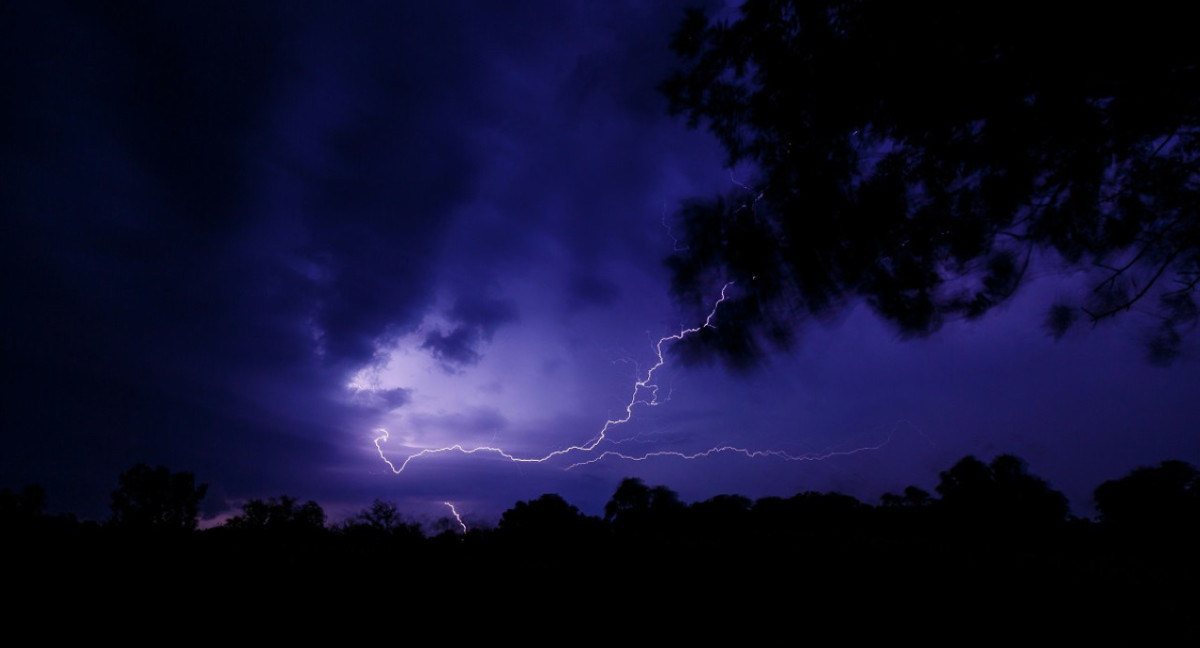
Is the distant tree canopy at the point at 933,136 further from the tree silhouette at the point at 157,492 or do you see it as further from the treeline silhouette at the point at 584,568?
the tree silhouette at the point at 157,492

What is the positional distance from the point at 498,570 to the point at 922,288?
14.8 ft

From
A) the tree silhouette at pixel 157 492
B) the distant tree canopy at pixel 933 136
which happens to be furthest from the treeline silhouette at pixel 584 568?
the tree silhouette at pixel 157 492

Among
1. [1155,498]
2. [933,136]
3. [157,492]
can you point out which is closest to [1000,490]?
[1155,498]

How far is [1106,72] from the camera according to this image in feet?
9.14

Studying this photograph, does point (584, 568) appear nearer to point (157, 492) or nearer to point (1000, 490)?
point (1000, 490)

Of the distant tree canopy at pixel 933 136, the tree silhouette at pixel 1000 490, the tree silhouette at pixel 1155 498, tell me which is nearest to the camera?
the distant tree canopy at pixel 933 136

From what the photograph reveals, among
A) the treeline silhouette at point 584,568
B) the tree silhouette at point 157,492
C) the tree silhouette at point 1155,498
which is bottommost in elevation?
the treeline silhouette at point 584,568

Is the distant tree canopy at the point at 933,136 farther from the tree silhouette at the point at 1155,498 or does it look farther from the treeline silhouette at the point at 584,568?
the tree silhouette at the point at 1155,498

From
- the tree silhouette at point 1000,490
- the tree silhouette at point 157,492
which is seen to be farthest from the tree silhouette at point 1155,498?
the tree silhouette at point 157,492

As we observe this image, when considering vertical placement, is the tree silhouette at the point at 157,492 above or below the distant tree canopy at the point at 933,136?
above

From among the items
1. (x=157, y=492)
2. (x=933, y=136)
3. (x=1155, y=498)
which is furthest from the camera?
(x=157, y=492)

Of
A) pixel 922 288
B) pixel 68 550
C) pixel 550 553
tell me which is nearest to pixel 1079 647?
pixel 922 288

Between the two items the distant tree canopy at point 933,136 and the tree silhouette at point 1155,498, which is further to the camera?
the tree silhouette at point 1155,498

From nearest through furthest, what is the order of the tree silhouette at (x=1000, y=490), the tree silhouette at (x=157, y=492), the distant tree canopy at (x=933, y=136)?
the distant tree canopy at (x=933, y=136), the tree silhouette at (x=1000, y=490), the tree silhouette at (x=157, y=492)
